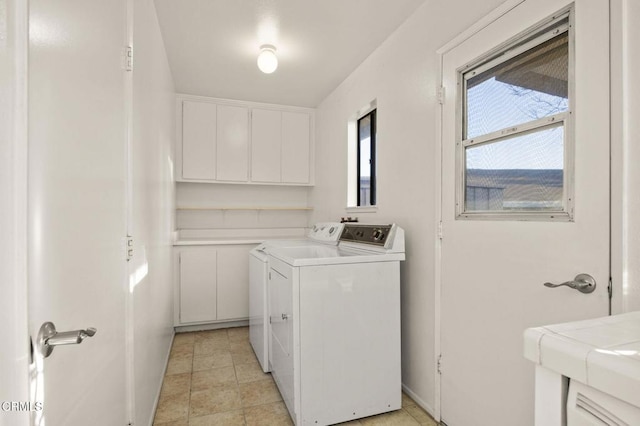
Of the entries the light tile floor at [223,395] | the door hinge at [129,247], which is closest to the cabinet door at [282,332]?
the light tile floor at [223,395]

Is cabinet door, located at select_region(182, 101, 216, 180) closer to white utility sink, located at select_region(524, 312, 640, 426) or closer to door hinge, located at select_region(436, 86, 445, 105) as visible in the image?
door hinge, located at select_region(436, 86, 445, 105)

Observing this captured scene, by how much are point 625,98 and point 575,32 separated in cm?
33

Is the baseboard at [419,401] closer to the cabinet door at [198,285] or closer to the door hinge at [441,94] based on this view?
the door hinge at [441,94]

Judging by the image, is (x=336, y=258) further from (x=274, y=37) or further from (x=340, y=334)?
(x=274, y=37)

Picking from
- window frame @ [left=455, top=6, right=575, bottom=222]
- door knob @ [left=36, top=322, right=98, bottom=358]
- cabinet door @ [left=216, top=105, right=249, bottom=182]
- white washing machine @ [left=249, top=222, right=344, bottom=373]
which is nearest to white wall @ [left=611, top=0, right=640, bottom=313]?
window frame @ [left=455, top=6, right=575, bottom=222]

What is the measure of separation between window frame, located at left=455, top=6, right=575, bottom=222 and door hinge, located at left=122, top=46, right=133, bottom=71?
1595 millimetres

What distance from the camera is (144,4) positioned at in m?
1.73

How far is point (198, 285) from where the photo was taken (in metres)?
3.40

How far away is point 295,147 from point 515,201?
9.61 ft

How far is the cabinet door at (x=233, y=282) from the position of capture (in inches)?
137

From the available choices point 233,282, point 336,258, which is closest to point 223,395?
point 336,258

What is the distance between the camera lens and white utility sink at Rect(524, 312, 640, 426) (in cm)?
54

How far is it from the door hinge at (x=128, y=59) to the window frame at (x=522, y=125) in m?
1.60

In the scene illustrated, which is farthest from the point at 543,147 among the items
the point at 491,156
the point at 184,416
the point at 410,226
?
the point at 184,416
